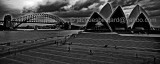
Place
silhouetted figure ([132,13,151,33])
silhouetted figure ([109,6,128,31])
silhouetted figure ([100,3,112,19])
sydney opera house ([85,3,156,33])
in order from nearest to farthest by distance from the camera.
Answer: sydney opera house ([85,3,156,33]), silhouetted figure ([109,6,128,31]), silhouetted figure ([132,13,151,33]), silhouetted figure ([100,3,112,19])

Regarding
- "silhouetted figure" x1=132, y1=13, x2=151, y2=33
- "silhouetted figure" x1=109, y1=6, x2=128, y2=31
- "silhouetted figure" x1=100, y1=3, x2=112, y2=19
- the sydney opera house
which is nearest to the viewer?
the sydney opera house

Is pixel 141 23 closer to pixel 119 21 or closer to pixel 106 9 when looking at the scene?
pixel 119 21

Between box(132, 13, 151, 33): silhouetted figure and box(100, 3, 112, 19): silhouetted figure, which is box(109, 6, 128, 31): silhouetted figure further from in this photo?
box(100, 3, 112, 19): silhouetted figure

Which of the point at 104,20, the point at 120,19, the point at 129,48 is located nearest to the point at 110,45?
the point at 129,48

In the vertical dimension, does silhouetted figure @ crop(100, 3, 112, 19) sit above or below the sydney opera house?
above

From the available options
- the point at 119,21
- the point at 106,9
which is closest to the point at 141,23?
the point at 119,21

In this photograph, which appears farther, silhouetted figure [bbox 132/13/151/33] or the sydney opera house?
silhouetted figure [bbox 132/13/151/33]

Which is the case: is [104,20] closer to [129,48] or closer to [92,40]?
[92,40]

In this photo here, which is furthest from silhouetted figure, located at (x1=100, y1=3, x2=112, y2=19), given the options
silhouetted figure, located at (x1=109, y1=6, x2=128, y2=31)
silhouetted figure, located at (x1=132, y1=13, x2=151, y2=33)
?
silhouetted figure, located at (x1=132, y1=13, x2=151, y2=33)

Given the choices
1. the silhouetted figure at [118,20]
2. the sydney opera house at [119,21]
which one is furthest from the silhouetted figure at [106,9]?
the silhouetted figure at [118,20]

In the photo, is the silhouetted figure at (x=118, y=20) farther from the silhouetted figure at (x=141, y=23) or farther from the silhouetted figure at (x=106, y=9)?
the silhouetted figure at (x=106, y=9)

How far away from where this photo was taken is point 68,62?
1305 cm

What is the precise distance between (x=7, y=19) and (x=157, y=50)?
109m

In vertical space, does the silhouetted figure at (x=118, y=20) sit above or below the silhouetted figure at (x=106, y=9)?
below
